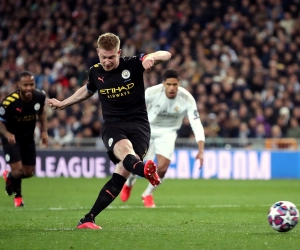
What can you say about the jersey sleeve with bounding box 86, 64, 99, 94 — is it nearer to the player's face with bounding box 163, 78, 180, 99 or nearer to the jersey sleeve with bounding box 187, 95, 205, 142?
the jersey sleeve with bounding box 187, 95, 205, 142

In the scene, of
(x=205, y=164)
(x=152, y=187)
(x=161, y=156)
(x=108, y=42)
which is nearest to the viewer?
(x=108, y=42)

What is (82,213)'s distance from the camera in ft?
36.8

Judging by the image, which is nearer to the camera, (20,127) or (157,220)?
(157,220)

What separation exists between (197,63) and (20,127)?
11.7m

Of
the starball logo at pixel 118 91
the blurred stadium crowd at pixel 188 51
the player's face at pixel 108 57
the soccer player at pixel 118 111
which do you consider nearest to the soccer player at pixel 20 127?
the soccer player at pixel 118 111

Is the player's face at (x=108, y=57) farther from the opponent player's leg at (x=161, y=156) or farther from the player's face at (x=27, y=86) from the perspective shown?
the opponent player's leg at (x=161, y=156)

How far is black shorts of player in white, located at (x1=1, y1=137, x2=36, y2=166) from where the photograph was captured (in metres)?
13.1

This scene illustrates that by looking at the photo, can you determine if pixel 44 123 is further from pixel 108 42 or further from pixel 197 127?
pixel 108 42

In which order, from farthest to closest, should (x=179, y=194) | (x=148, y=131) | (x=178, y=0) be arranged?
(x=178, y=0) → (x=179, y=194) → (x=148, y=131)

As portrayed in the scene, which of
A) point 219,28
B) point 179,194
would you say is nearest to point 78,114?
point 219,28

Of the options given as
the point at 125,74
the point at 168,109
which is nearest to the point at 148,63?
the point at 125,74

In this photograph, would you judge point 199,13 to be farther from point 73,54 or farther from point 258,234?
point 258,234

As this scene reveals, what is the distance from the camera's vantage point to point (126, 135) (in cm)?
873

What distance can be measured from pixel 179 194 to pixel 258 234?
8.02m
